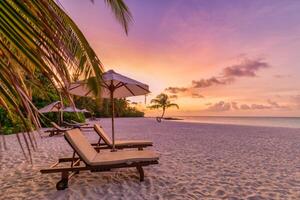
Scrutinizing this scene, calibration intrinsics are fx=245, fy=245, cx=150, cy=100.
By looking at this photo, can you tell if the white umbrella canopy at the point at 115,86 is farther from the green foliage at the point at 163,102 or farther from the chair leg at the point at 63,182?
the green foliage at the point at 163,102

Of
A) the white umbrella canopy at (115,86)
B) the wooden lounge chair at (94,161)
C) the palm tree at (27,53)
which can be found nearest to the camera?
the palm tree at (27,53)

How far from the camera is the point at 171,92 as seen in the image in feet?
168

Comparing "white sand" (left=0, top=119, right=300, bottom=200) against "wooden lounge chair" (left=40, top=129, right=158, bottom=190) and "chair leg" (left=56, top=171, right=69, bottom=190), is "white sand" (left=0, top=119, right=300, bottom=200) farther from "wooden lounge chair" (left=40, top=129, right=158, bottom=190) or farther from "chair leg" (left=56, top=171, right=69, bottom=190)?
"wooden lounge chair" (left=40, top=129, right=158, bottom=190)

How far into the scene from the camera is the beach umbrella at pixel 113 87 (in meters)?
5.44

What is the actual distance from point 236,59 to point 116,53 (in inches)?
363

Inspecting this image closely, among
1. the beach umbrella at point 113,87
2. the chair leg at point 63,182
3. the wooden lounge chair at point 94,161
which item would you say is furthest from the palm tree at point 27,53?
the beach umbrella at point 113,87

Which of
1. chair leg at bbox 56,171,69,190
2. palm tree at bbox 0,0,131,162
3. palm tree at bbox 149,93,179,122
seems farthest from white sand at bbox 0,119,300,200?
palm tree at bbox 149,93,179,122

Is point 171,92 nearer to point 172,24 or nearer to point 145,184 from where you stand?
point 172,24

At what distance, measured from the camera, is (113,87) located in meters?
6.29

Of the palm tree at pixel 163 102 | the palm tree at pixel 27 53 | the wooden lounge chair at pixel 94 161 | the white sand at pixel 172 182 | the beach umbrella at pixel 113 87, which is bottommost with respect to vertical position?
the white sand at pixel 172 182

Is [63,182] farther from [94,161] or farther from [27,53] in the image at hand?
[27,53]

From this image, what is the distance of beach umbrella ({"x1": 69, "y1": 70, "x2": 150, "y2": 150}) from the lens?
5438 mm

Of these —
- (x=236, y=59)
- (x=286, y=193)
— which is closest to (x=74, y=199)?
(x=286, y=193)

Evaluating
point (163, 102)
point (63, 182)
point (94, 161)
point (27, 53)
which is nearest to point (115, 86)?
point (94, 161)
